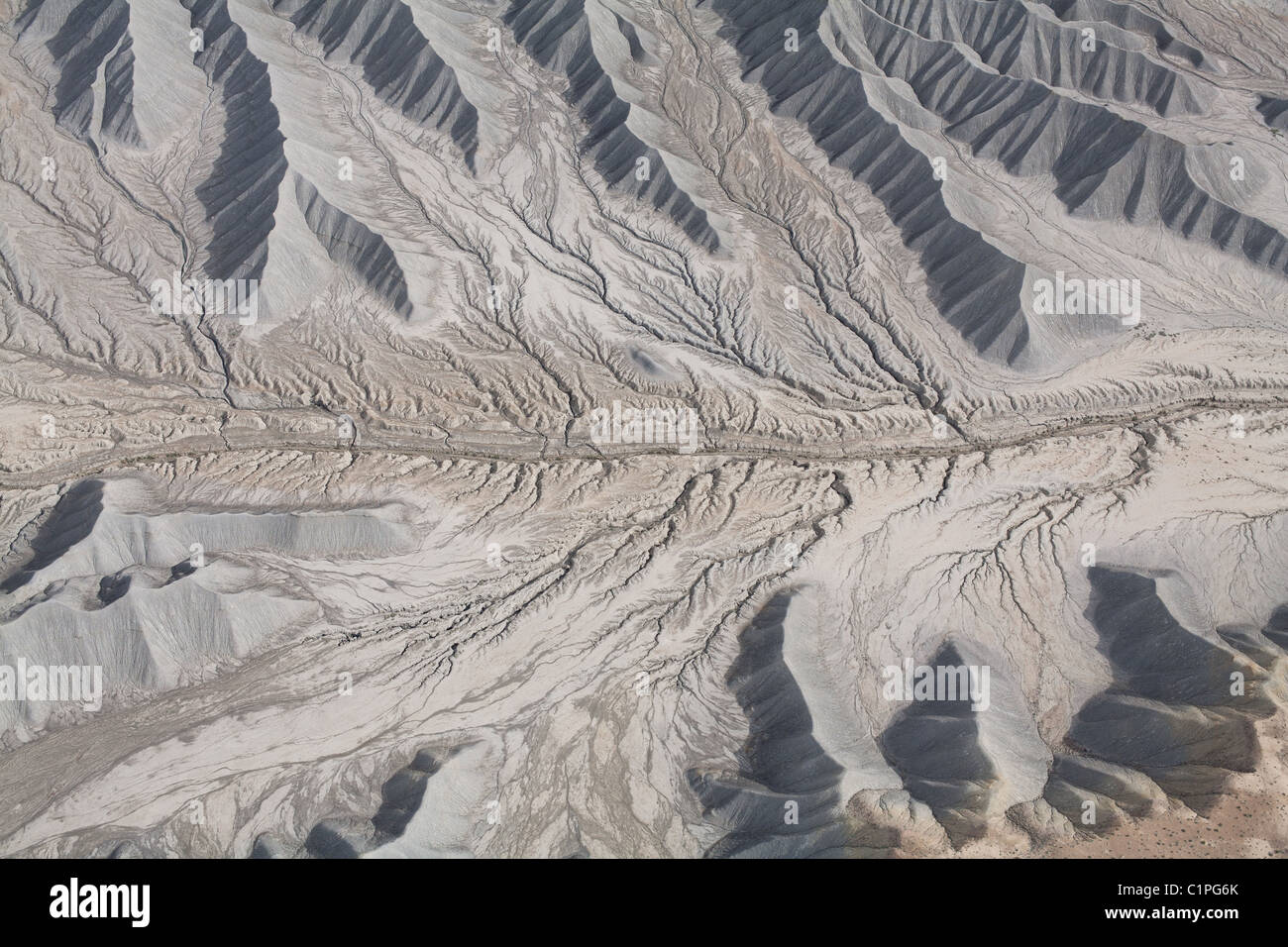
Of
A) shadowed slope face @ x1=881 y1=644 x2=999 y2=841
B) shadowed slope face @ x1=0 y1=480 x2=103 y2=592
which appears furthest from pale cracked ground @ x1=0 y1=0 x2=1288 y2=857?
shadowed slope face @ x1=0 y1=480 x2=103 y2=592

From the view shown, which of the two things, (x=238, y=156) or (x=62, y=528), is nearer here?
(x=62, y=528)

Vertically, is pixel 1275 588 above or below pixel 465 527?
above

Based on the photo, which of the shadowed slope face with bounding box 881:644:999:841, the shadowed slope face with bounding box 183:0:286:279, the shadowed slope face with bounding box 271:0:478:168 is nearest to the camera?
the shadowed slope face with bounding box 881:644:999:841

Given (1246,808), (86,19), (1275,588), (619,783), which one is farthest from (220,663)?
(86,19)

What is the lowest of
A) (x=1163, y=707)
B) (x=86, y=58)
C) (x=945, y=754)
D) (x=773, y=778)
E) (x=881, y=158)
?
(x=773, y=778)

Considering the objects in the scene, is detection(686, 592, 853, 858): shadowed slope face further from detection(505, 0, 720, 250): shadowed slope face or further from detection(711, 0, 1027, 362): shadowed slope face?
detection(505, 0, 720, 250): shadowed slope face

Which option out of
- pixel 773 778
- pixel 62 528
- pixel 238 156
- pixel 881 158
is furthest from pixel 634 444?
pixel 238 156

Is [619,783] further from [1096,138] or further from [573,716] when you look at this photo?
[1096,138]

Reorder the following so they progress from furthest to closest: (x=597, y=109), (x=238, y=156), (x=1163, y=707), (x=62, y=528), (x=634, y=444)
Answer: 1. (x=597, y=109)
2. (x=238, y=156)
3. (x=634, y=444)
4. (x=62, y=528)
5. (x=1163, y=707)

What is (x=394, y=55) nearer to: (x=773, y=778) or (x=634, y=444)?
(x=634, y=444)
